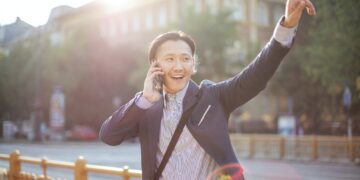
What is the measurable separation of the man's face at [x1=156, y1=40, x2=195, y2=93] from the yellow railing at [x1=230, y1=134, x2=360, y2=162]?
16413 millimetres

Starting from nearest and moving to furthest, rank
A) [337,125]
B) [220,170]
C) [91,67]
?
[220,170], [337,125], [91,67]

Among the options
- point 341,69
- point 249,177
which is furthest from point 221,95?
point 341,69

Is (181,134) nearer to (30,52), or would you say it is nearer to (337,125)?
(337,125)

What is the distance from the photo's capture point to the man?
7.26ft

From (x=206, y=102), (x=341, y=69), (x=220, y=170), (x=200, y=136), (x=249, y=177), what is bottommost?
(x=249, y=177)

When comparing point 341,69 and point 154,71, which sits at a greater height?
point 341,69

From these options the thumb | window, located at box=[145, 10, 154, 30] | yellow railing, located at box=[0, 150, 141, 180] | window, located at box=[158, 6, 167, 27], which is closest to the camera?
the thumb

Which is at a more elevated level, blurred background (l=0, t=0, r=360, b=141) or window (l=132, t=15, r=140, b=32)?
window (l=132, t=15, r=140, b=32)

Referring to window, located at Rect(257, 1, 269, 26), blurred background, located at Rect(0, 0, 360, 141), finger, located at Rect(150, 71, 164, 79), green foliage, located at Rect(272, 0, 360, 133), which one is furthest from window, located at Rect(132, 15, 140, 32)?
finger, located at Rect(150, 71, 164, 79)

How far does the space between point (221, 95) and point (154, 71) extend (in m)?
0.34

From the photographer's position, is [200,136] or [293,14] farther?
[200,136]

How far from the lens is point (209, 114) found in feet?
7.72

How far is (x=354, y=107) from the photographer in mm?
24141

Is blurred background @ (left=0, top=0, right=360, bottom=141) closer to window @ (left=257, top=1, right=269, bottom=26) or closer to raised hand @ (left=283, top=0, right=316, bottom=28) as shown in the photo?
window @ (left=257, top=1, right=269, bottom=26)
